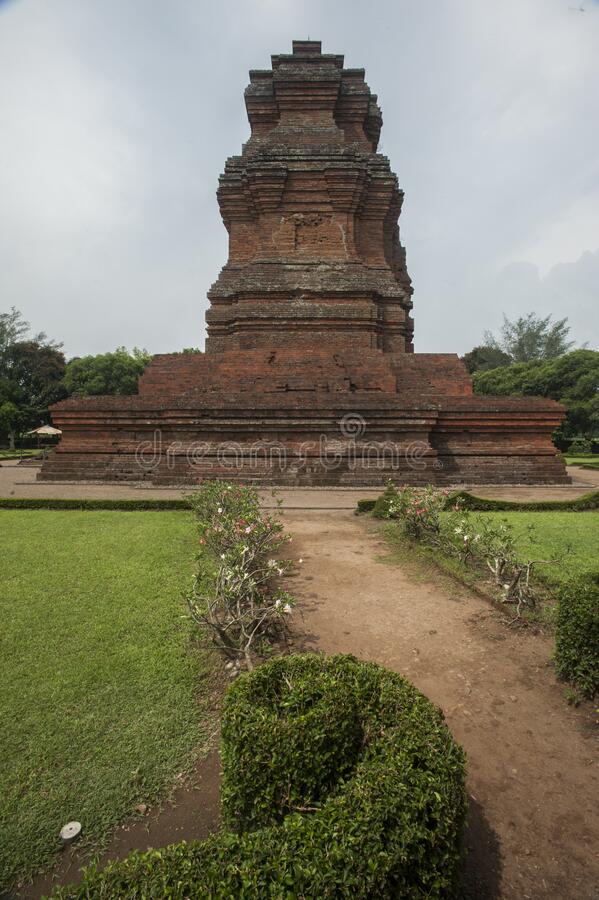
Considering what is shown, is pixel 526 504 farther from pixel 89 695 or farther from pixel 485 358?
pixel 485 358

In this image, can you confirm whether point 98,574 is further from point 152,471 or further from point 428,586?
point 152,471

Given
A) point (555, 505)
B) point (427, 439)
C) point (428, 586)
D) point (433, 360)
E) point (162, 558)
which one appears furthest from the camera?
point (433, 360)

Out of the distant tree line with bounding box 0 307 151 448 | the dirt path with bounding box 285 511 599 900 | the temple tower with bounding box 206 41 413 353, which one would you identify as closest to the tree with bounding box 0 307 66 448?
the distant tree line with bounding box 0 307 151 448

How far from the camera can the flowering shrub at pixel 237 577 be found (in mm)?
3346

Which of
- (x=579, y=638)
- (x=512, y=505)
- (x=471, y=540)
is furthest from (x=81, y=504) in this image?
(x=579, y=638)

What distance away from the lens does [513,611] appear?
4.25m

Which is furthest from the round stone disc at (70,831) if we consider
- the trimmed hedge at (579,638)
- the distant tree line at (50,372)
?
the distant tree line at (50,372)

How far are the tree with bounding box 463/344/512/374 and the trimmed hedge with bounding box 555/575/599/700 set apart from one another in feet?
188

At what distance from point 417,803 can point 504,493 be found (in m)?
10.7

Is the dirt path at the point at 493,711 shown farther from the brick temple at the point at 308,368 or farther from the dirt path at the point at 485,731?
the brick temple at the point at 308,368

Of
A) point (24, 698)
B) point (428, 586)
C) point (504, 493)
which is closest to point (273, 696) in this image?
point (24, 698)

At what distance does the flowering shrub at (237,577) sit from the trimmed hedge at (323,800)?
3.29ft

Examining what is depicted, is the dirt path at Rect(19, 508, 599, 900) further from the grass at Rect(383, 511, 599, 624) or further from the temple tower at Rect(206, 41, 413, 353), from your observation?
the temple tower at Rect(206, 41, 413, 353)

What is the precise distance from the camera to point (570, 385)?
108 ft
